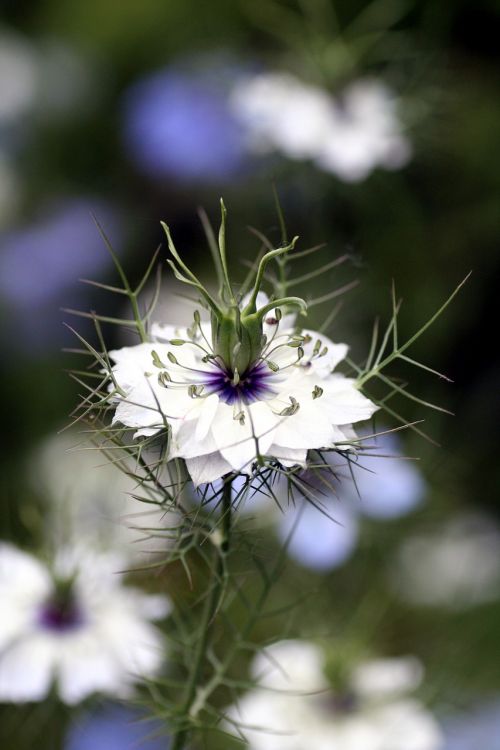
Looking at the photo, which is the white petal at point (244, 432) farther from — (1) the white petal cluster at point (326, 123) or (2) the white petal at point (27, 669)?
(1) the white petal cluster at point (326, 123)

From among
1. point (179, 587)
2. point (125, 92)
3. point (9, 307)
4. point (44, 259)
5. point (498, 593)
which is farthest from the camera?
point (125, 92)

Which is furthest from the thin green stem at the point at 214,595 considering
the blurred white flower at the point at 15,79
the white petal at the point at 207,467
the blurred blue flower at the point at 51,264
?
the blurred white flower at the point at 15,79

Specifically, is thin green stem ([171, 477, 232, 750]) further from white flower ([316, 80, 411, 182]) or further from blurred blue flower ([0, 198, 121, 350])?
blurred blue flower ([0, 198, 121, 350])

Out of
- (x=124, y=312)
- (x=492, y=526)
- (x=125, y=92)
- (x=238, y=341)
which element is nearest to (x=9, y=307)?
(x=124, y=312)

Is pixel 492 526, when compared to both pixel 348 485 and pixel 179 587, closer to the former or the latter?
pixel 348 485

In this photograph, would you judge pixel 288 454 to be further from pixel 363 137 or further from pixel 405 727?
pixel 363 137

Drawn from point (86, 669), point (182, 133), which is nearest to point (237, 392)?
point (86, 669)
